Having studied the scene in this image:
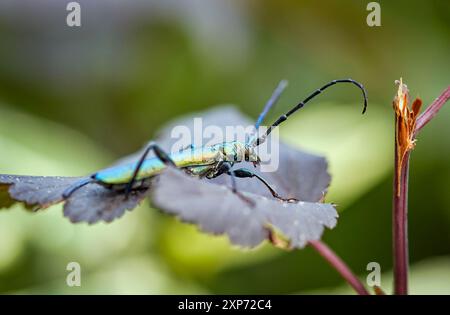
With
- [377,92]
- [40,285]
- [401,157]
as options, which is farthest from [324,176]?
[377,92]

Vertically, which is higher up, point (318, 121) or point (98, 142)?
point (98, 142)

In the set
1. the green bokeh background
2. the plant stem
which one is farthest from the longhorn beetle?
the green bokeh background

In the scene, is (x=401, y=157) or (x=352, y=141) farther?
(x=352, y=141)

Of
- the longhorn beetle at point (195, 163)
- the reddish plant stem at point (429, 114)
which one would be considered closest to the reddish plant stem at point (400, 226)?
the reddish plant stem at point (429, 114)

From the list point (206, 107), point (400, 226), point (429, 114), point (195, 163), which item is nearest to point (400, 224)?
point (400, 226)

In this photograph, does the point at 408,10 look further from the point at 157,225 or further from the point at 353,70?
the point at 157,225

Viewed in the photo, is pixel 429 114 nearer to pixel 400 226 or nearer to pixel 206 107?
pixel 400 226
